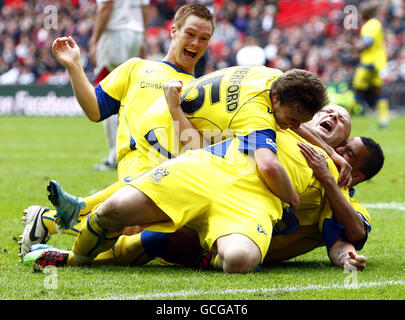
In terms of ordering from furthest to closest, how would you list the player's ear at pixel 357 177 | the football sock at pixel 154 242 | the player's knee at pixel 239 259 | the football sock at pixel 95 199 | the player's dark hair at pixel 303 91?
the player's ear at pixel 357 177 < the football sock at pixel 95 199 < the football sock at pixel 154 242 < the player's dark hair at pixel 303 91 < the player's knee at pixel 239 259

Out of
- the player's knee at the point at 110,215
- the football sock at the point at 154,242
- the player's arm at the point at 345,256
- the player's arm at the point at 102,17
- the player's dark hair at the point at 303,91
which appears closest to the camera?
the player's knee at the point at 110,215

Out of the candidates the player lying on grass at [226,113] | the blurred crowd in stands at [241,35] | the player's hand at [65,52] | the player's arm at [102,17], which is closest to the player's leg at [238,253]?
the player lying on grass at [226,113]

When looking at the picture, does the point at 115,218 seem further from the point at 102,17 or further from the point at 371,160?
the point at 102,17

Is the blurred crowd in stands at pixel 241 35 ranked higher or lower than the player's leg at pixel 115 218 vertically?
lower

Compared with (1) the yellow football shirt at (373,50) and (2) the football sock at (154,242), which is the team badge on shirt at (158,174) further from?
(1) the yellow football shirt at (373,50)

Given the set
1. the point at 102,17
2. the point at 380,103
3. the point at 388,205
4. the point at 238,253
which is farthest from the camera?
the point at 380,103

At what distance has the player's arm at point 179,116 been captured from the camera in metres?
4.67

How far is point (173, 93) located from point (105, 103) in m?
0.95

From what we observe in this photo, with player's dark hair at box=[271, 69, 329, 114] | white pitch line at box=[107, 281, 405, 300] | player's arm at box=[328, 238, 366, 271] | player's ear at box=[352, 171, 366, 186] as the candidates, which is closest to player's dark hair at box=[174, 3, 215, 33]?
player's dark hair at box=[271, 69, 329, 114]

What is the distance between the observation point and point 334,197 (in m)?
4.61

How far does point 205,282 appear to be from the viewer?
4.01 m

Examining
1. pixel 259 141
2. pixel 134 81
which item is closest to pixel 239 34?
pixel 134 81
